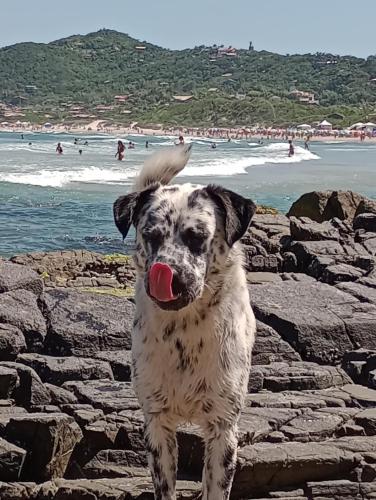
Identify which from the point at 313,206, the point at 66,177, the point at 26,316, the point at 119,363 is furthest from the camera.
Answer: the point at 66,177

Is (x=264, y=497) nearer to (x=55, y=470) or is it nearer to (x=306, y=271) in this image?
(x=55, y=470)

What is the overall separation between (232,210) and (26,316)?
3843mm

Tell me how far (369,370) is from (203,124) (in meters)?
136

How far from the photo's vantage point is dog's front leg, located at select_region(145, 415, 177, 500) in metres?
4.94

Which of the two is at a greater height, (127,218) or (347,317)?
(127,218)

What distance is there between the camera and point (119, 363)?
7.45m

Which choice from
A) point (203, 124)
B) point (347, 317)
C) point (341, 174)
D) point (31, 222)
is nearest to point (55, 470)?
point (347, 317)

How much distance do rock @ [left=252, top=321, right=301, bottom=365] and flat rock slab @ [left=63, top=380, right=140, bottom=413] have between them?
1498 millimetres

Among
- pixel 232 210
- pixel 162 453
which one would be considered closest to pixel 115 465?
pixel 162 453

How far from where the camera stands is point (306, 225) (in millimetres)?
16141

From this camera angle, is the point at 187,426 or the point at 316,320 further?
the point at 316,320

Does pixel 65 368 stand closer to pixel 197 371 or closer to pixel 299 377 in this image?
pixel 299 377

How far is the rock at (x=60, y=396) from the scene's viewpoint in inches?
256

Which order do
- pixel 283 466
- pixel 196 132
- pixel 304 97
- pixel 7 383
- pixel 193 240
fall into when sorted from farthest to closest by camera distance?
pixel 304 97 → pixel 196 132 → pixel 7 383 → pixel 283 466 → pixel 193 240
